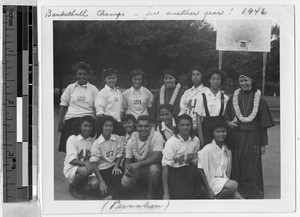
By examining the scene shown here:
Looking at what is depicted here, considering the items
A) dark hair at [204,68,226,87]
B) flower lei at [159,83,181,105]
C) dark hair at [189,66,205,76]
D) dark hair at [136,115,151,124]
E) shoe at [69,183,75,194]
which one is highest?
dark hair at [189,66,205,76]

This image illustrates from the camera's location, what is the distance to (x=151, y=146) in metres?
0.82

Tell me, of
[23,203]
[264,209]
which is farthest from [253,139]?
[23,203]

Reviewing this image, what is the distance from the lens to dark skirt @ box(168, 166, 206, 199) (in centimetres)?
82

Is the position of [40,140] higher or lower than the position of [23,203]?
higher

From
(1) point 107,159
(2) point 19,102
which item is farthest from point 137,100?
(2) point 19,102

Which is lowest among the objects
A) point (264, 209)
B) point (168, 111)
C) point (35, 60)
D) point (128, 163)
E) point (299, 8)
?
point (264, 209)

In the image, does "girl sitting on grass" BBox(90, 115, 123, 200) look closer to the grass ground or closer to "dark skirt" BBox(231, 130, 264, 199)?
the grass ground

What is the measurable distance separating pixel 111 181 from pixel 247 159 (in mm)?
290

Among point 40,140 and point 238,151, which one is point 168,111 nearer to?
point 238,151

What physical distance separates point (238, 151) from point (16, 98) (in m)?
0.48

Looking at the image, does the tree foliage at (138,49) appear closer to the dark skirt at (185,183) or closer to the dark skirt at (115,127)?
the dark skirt at (115,127)

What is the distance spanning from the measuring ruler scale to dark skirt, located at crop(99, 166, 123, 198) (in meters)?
0.15

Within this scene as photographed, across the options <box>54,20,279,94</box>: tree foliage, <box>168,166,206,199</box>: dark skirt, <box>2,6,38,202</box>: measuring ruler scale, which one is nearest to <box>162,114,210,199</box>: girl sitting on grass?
<box>168,166,206,199</box>: dark skirt

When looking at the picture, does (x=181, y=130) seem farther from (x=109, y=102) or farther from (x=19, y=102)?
(x=19, y=102)
